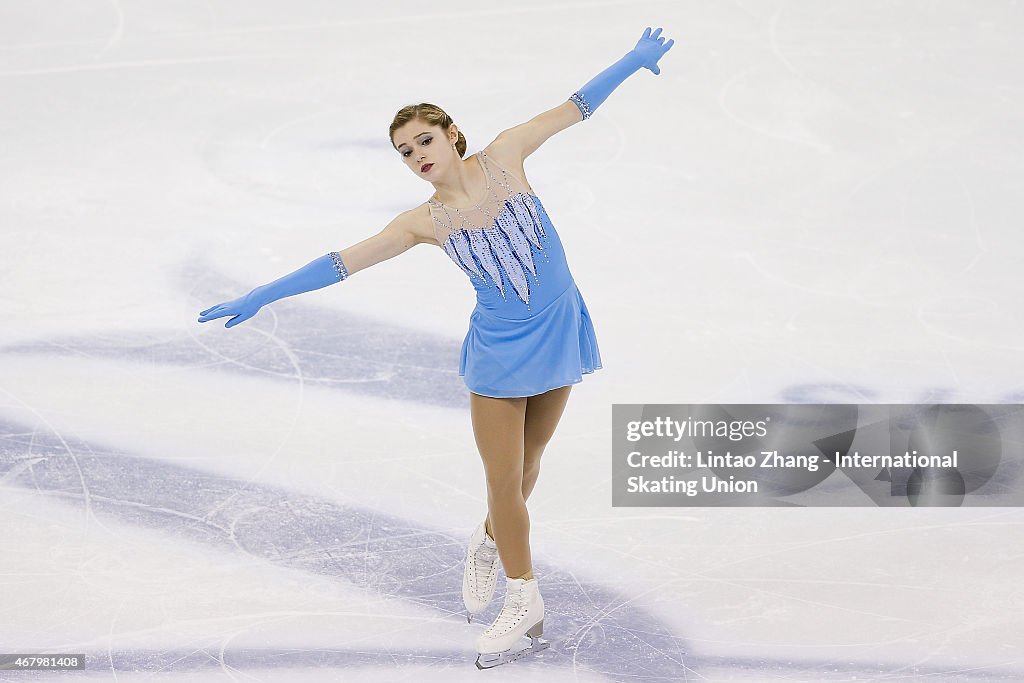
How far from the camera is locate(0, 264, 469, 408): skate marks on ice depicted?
4664mm

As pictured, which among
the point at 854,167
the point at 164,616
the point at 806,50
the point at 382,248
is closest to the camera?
the point at 382,248

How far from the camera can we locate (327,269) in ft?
10.4

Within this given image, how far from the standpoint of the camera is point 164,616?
12.0ft

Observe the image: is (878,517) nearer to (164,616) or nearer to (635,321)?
(635,321)

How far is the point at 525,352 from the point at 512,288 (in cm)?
18

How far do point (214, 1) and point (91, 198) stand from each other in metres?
1.90

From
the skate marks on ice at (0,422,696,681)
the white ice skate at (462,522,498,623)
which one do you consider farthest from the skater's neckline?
the skate marks on ice at (0,422,696,681)

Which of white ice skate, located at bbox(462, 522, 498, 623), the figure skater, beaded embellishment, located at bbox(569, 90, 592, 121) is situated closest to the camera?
the figure skater

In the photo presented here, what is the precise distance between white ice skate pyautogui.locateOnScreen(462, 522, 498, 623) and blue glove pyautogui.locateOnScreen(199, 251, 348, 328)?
0.99 metres

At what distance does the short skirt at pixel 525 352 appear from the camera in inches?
132

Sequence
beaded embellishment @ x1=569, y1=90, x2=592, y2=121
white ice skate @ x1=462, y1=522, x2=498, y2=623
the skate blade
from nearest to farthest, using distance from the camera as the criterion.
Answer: the skate blade < beaded embellishment @ x1=569, y1=90, x2=592, y2=121 < white ice skate @ x1=462, y1=522, x2=498, y2=623

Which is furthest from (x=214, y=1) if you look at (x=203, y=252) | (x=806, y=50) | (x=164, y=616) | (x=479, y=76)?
(x=164, y=616)

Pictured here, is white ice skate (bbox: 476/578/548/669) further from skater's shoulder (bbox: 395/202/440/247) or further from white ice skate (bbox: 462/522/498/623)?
skater's shoulder (bbox: 395/202/440/247)

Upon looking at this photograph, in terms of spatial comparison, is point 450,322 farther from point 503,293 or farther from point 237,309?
point 237,309
